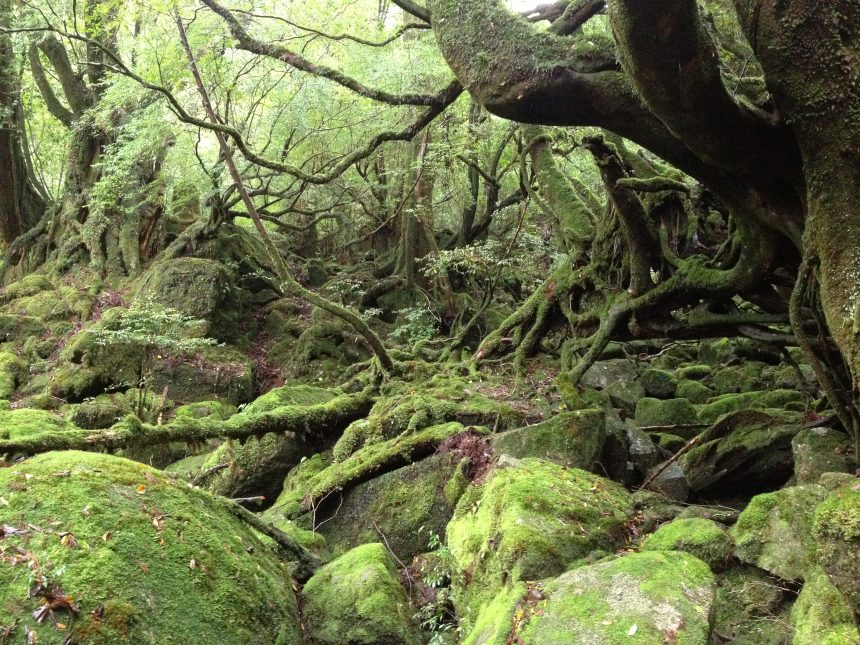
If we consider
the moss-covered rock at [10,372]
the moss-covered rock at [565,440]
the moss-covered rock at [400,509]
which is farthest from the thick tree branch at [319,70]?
the moss-covered rock at [10,372]

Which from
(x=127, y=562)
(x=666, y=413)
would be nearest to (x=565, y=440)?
(x=666, y=413)

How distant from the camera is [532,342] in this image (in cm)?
850

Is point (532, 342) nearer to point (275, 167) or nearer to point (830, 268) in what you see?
point (275, 167)

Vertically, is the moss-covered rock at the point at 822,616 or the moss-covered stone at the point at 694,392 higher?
the moss-covered stone at the point at 694,392

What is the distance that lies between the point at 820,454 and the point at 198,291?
13.0 metres

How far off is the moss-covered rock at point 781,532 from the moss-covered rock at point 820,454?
0.90 metres

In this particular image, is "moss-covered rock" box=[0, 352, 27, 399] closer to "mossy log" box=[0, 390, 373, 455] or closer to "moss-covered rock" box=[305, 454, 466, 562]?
"mossy log" box=[0, 390, 373, 455]

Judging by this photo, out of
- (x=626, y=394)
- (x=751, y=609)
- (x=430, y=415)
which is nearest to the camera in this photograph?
→ (x=751, y=609)

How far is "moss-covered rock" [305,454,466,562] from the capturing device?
5730 mm

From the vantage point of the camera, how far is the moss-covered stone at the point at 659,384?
9.65 metres

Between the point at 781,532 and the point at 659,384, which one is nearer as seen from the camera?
the point at 781,532

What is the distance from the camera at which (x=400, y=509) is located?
602cm

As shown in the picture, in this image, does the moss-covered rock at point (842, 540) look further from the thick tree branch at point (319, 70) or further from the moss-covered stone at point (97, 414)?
the moss-covered stone at point (97, 414)

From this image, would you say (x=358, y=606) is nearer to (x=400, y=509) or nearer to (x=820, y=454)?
(x=400, y=509)
